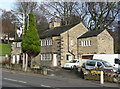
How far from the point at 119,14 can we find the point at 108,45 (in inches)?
431

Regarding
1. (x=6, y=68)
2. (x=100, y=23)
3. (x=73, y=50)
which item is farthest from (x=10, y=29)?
(x=6, y=68)

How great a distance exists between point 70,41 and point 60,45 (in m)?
2.14

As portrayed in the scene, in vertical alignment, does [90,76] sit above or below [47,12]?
below

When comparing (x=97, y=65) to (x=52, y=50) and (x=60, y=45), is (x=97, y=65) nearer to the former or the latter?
(x=60, y=45)

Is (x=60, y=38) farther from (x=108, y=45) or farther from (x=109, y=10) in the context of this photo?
(x=109, y=10)

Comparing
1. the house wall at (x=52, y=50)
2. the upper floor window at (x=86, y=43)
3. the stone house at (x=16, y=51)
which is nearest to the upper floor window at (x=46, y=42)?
the house wall at (x=52, y=50)

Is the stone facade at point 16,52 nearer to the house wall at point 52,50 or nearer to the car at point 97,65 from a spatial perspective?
the house wall at point 52,50

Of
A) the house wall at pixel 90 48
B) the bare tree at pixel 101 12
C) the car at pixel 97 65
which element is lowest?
the car at pixel 97 65

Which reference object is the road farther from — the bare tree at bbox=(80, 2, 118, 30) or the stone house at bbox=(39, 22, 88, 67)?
the bare tree at bbox=(80, 2, 118, 30)

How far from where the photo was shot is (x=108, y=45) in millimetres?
39875

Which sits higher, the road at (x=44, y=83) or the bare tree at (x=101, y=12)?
the bare tree at (x=101, y=12)

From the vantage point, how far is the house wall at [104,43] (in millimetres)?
38062

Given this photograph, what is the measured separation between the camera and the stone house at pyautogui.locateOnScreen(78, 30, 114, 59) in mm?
37725

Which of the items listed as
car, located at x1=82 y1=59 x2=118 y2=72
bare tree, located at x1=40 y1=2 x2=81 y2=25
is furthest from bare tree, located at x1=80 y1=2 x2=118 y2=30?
car, located at x1=82 y1=59 x2=118 y2=72
